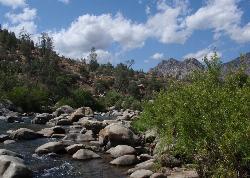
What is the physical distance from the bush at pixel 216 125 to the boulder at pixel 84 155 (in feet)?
40.0

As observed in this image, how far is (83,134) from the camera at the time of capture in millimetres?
43750

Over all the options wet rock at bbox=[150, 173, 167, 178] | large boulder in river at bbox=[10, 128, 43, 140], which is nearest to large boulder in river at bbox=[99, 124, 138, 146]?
large boulder in river at bbox=[10, 128, 43, 140]

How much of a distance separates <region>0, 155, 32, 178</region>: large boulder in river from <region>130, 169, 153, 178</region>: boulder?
257 inches

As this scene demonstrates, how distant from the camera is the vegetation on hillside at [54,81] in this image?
292 feet

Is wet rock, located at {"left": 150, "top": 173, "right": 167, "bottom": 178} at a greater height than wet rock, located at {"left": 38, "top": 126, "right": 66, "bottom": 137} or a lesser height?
lesser

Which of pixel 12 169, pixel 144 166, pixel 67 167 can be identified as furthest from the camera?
pixel 67 167

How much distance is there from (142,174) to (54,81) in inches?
3499

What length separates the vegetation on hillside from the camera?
88.8 meters

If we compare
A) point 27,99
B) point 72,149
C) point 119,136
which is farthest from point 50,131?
point 27,99

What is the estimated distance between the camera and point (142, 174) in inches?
1041

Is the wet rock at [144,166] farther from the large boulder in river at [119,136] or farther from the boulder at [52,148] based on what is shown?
the boulder at [52,148]

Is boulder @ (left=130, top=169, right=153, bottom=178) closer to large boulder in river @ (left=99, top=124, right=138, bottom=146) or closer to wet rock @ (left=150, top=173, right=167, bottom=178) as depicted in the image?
wet rock @ (left=150, top=173, right=167, bottom=178)

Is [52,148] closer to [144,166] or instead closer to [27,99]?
[144,166]

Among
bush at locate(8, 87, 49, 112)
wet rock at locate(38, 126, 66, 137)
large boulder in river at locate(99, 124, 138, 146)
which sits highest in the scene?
bush at locate(8, 87, 49, 112)
